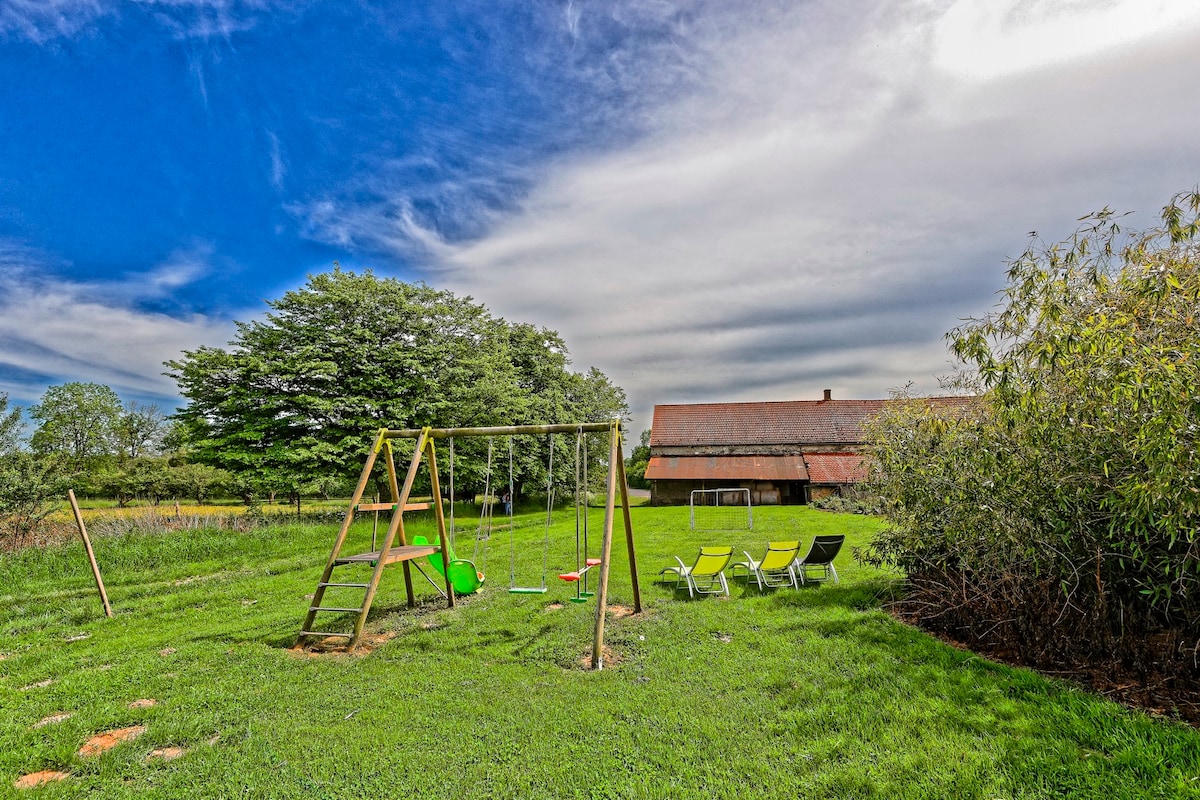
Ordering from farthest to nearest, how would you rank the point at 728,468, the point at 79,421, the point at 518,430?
the point at 79,421 → the point at 728,468 → the point at 518,430

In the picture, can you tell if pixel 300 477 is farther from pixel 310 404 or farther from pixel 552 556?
pixel 552 556

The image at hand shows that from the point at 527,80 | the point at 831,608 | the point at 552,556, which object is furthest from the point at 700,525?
the point at 527,80

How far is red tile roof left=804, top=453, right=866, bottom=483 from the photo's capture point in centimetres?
2736

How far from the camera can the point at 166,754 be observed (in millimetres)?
3861

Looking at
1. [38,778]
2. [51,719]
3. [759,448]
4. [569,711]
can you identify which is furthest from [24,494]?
[759,448]

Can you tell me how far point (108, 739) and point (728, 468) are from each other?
1088 inches

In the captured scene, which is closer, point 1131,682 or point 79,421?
point 1131,682

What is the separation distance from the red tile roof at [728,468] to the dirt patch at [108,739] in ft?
85.7

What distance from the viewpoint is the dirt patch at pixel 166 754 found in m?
3.77

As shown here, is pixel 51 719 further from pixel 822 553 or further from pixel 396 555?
pixel 822 553

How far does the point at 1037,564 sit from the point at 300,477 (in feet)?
70.7

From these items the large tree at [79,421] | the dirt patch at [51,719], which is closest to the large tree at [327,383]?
the dirt patch at [51,719]

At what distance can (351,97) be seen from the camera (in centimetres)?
942

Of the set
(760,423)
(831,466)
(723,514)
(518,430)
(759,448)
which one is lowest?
(723,514)
